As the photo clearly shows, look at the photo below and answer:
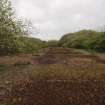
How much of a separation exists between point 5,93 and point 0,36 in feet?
31.6

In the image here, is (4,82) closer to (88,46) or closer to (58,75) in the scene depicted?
(58,75)

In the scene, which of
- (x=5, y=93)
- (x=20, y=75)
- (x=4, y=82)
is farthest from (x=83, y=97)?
(x=20, y=75)

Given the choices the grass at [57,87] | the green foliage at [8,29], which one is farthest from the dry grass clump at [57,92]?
the green foliage at [8,29]

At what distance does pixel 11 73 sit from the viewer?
23.7 meters

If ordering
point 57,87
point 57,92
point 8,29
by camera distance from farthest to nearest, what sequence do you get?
1. point 8,29
2. point 57,87
3. point 57,92

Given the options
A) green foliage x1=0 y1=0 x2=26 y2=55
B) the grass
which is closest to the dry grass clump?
the grass

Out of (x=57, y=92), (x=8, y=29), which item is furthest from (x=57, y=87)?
(x=8, y=29)

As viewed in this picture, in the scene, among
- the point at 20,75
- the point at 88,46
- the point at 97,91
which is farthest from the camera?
the point at 88,46

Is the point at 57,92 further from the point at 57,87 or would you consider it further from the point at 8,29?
the point at 8,29

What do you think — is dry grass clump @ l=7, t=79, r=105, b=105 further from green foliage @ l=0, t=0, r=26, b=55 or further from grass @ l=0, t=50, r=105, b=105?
green foliage @ l=0, t=0, r=26, b=55

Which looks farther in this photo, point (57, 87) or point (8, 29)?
point (8, 29)

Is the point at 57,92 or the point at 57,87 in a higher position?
the point at 57,87

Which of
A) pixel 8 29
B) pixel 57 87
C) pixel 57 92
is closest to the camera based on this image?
pixel 57 92

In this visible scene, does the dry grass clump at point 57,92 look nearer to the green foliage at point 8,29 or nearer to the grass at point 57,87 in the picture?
the grass at point 57,87
